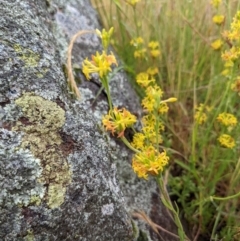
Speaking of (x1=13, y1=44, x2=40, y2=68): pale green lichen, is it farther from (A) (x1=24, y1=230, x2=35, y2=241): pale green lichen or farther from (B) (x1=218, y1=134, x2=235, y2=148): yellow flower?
(B) (x1=218, y1=134, x2=235, y2=148): yellow flower

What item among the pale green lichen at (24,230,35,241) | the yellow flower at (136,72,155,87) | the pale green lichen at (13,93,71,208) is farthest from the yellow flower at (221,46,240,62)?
the pale green lichen at (24,230,35,241)

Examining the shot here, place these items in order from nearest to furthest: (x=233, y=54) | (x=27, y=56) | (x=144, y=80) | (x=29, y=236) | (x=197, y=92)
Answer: (x=29, y=236), (x=27, y=56), (x=233, y=54), (x=144, y=80), (x=197, y=92)

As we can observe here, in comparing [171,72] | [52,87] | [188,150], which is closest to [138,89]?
[171,72]

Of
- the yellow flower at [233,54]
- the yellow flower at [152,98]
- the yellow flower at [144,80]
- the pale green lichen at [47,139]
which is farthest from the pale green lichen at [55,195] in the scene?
the yellow flower at [233,54]

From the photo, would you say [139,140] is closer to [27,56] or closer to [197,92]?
[27,56]

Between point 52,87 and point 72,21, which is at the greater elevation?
point 72,21

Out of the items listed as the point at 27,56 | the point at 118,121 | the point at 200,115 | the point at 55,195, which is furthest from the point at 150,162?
the point at 200,115

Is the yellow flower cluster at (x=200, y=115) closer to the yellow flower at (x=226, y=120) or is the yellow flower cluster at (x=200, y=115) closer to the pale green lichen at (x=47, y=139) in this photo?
the yellow flower at (x=226, y=120)

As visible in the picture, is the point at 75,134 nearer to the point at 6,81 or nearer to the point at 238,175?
the point at 6,81
